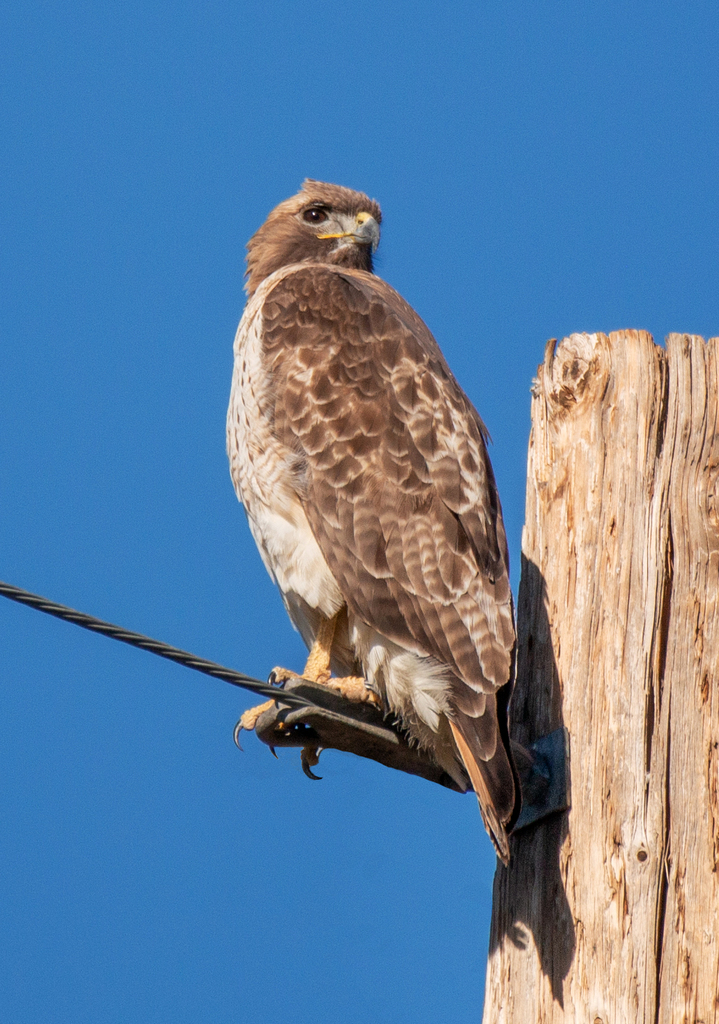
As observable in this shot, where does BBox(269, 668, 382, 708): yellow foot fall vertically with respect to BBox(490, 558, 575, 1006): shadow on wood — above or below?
above

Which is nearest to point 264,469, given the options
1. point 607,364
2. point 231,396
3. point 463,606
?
point 231,396

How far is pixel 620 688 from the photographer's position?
10.4 feet

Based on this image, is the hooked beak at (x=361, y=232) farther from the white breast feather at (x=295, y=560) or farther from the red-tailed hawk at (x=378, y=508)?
the white breast feather at (x=295, y=560)

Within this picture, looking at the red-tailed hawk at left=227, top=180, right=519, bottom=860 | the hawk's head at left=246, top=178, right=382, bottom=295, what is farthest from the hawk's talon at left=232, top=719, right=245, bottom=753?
the hawk's head at left=246, top=178, right=382, bottom=295

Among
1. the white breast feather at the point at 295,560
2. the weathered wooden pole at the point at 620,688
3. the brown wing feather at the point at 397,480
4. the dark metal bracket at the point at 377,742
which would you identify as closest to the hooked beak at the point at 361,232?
the brown wing feather at the point at 397,480

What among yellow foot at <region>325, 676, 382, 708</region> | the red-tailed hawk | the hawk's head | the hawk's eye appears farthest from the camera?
the hawk's eye

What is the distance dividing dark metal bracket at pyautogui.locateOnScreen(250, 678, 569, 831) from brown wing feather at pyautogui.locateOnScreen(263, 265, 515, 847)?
0.56ft

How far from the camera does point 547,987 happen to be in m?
3.05

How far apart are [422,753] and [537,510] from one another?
38.5 inches

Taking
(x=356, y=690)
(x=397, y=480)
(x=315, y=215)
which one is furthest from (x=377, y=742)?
(x=315, y=215)

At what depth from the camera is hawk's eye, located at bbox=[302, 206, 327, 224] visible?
6207mm

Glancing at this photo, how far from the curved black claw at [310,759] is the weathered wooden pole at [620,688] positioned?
100 cm

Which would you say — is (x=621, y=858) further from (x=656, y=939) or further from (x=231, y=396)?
(x=231, y=396)

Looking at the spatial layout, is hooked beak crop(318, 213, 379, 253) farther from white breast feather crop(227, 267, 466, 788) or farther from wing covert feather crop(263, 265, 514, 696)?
white breast feather crop(227, 267, 466, 788)
